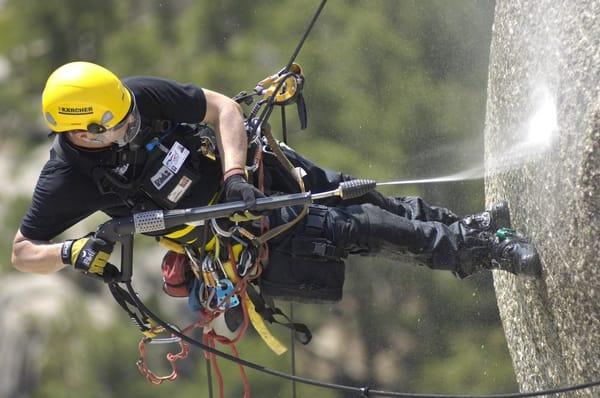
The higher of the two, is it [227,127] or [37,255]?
[227,127]

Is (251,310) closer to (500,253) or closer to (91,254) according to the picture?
(91,254)

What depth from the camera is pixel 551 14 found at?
8.98 feet

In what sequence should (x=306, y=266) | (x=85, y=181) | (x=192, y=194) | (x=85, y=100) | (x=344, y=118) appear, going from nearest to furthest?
(x=85, y=100) → (x=85, y=181) → (x=192, y=194) → (x=306, y=266) → (x=344, y=118)

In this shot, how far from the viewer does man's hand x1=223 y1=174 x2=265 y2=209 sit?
107 inches

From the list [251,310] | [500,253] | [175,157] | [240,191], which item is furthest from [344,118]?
[240,191]

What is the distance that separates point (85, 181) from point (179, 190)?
262mm

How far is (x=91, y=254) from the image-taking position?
2783 mm

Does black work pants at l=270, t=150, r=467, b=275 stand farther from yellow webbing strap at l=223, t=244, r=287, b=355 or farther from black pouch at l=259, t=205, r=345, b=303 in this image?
yellow webbing strap at l=223, t=244, r=287, b=355

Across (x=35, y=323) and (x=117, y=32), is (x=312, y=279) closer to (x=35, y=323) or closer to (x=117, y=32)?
(x=35, y=323)

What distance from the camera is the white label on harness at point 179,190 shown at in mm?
2871

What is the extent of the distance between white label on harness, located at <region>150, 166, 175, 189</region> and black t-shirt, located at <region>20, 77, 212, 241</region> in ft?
0.33

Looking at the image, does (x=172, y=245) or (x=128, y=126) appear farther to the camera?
(x=172, y=245)

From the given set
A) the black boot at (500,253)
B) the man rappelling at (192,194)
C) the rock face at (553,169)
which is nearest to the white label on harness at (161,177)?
the man rappelling at (192,194)

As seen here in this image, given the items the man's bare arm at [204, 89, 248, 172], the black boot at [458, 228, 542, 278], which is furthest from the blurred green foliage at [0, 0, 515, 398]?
the man's bare arm at [204, 89, 248, 172]
